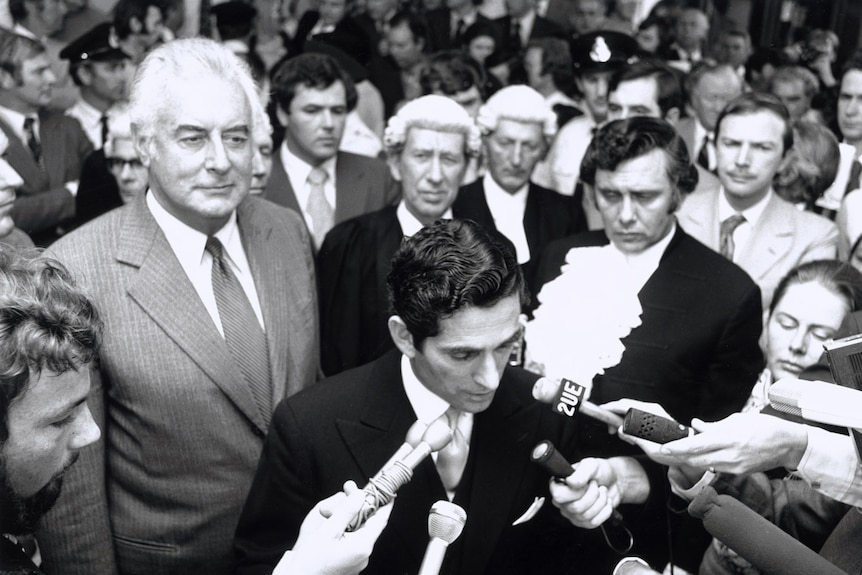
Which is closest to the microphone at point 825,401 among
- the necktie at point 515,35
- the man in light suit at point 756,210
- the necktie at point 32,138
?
the man in light suit at point 756,210

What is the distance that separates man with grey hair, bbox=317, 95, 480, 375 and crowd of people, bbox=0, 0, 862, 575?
14 millimetres

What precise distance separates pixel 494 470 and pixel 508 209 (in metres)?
2.46

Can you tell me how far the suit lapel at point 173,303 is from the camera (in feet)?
8.89

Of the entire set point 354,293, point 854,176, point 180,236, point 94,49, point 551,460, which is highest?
point 94,49

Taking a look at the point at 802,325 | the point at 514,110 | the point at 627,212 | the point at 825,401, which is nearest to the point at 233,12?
the point at 514,110

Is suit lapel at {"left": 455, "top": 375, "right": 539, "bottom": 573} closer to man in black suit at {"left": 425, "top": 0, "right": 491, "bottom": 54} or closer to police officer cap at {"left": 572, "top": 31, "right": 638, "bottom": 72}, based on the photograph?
police officer cap at {"left": 572, "top": 31, "right": 638, "bottom": 72}

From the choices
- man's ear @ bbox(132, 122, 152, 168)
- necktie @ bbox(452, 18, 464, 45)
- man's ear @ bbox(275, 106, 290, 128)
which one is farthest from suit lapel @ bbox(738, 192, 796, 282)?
necktie @ bbox(452, 18, 464, 45)

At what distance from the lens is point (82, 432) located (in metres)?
2.12

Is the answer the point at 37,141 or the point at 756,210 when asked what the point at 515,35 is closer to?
the point at 37,141

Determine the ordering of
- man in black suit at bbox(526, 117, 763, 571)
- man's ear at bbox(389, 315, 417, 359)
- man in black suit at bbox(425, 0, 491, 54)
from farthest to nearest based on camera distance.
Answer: man in black suit at bbox(425, 0, 491, 54), man in black suit at bbox(526, 117, 763, 571), man's ear at bbox(389, 315, 417, 359)

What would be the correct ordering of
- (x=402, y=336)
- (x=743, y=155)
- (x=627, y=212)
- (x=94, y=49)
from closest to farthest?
(x=402, y=336) → (x=627, y=212) → (x=743, y=155) → (x=94, y=49)

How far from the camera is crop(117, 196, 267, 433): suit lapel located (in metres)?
2.71

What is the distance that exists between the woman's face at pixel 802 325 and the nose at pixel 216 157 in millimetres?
1963

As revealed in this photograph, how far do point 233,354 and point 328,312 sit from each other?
123 centimetres
